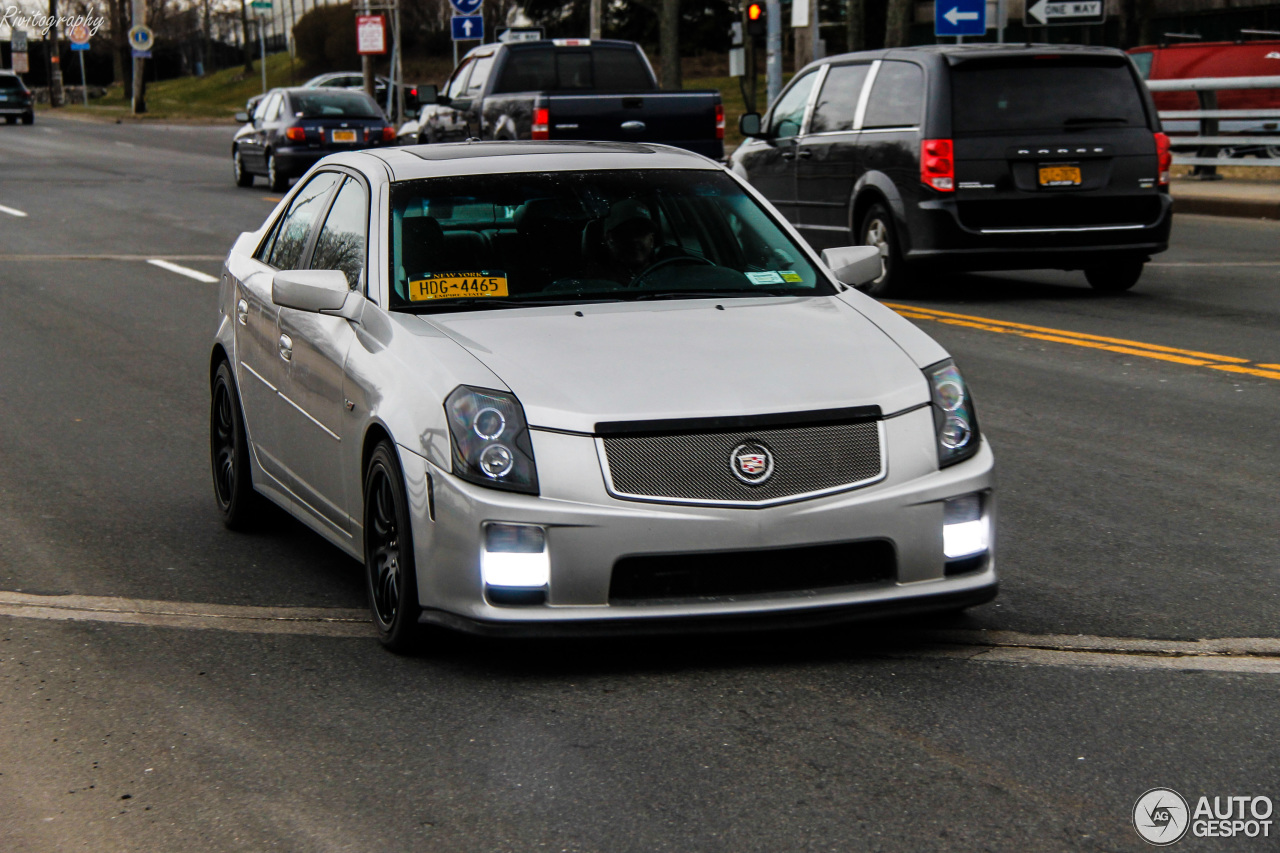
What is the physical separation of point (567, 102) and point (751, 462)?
15.5m

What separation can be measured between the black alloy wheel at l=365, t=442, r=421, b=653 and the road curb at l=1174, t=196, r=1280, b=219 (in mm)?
17170

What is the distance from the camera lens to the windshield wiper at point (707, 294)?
5.76m

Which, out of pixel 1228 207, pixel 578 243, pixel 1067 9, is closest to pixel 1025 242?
pixel 578 243

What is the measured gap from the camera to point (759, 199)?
6.41m

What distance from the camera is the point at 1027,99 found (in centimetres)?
1342

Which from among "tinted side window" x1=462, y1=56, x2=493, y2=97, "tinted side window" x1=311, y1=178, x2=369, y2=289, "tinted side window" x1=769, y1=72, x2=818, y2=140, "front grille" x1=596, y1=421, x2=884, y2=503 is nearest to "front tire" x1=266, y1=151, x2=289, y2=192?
"tinted side window" x1=462, y1=56, x2=493, y2=97

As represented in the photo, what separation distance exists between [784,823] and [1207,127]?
2223 cm

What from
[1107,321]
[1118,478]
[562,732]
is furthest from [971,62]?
[562,732]

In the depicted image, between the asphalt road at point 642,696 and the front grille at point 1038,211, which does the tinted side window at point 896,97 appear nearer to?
the front grille at point 1038,211

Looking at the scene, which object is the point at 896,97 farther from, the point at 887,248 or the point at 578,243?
the point at 578,243

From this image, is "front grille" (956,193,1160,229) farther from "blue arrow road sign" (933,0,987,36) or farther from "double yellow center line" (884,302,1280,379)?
"blue arrow road sign" (933,0,987,36)

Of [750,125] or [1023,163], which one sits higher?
[750,125]

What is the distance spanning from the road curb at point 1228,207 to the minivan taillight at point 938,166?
8.52 m

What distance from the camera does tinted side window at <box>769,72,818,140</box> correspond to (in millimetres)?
15672
